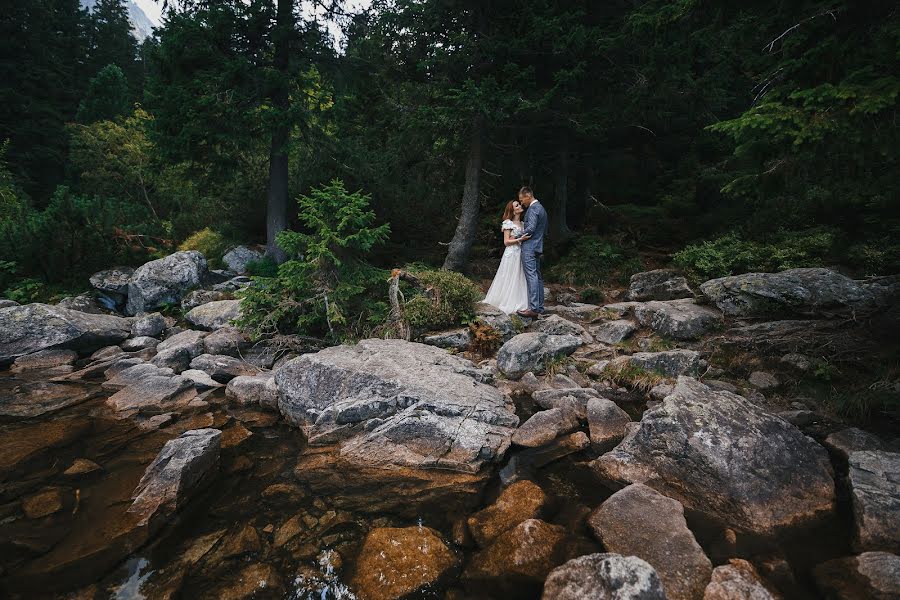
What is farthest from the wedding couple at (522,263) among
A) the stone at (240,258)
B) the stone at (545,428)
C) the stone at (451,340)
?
the stone at (240,258)

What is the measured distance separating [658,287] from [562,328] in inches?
121

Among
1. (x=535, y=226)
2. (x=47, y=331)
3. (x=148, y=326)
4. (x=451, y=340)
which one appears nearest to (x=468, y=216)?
(x=535, y=226)

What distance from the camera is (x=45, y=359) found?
784cm

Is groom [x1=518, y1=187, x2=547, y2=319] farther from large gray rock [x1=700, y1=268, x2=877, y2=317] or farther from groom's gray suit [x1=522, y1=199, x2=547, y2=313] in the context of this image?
large gray rock [x1=700, y1=268, x2=877, y2=317]

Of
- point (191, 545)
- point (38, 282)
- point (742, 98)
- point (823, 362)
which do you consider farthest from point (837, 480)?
point (38, 282)

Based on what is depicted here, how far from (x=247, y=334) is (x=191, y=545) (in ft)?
17.7

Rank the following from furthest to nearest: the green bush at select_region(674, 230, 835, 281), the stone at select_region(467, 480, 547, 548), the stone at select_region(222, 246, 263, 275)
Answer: the stone at select_region(222, 246, 263, 275)
the green bush at select_region(674, 230, 835, 281)
the stone at select_region(467, 480, 547, 548)

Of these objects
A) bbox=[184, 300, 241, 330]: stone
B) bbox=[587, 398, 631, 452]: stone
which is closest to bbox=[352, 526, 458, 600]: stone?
bbox=[587, 398, 631, 452]: stone

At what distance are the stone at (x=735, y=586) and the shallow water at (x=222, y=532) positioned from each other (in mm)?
322

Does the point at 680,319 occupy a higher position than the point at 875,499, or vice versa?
the point at 680,319

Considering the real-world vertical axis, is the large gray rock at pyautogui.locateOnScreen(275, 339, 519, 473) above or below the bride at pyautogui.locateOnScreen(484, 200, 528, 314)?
below

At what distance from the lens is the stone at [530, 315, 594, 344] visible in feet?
25.5

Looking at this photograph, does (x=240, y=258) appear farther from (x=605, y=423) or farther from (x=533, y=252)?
(x=605, y=423)

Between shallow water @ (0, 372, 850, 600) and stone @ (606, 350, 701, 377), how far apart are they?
2560mm
